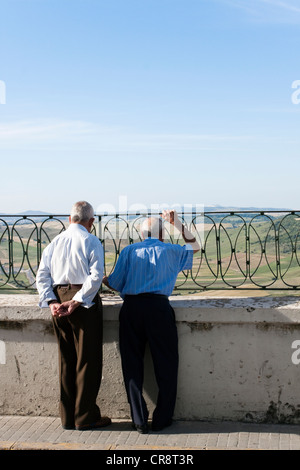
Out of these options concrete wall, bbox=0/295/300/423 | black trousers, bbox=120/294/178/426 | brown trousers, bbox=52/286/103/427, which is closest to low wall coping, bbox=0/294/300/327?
concrete wall, bbox=0/295/300/423

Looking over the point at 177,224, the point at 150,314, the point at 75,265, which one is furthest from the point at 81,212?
the point at 150,314

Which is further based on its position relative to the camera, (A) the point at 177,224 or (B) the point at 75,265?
(A) the point at 177,224

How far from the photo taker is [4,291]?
5879mm

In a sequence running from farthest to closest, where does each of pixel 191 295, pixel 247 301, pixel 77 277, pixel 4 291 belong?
1. pixel 4 291
2. pixel 191 295
3. pixel 247 301
4. pixel 77 277

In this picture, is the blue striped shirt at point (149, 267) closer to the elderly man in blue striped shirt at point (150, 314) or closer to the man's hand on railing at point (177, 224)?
the elderly man in blue striped shirt at point (150, 314)

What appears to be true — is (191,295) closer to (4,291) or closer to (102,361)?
(102,361)

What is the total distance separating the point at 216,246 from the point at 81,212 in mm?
1854

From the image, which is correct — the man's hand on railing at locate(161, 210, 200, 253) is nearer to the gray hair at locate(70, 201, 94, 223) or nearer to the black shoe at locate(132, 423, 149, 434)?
the gray hair at locate(70, 201, 94, 223)

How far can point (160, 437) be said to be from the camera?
4668 millimetres

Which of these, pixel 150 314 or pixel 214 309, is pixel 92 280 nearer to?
pixel 150 314

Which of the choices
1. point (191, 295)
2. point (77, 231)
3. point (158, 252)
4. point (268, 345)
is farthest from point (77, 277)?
point (268, 345)

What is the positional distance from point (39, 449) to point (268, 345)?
6.53ft

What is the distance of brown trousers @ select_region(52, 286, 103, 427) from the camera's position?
15.5 ft

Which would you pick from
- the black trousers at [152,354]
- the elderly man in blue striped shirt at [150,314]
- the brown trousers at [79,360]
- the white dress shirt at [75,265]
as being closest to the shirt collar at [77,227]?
the white dress shirt at [75,265]
